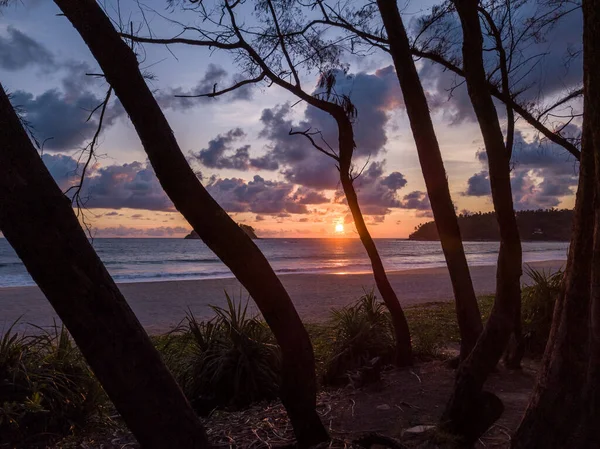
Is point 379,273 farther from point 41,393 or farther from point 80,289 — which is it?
point 80,289

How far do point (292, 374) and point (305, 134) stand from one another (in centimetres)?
319

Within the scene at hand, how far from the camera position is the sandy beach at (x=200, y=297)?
13.0 metres

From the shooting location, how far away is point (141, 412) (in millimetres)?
2389

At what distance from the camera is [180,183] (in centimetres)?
288

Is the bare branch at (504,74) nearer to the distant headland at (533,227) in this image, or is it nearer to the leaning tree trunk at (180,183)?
the leaning tree trunk at (180,183)

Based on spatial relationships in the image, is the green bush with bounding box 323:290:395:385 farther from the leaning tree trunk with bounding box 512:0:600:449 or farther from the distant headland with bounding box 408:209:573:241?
the distant headland with bounding box 408:209:573:241

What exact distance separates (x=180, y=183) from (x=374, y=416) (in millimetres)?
2905

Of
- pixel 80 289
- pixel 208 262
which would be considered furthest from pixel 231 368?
Result: pixel 208 262

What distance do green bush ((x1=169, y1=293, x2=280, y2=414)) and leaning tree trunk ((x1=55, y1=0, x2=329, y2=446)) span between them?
8.00 feet

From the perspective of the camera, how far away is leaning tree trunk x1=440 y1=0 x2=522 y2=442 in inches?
138

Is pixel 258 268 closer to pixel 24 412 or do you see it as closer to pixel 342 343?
pixel 24 412

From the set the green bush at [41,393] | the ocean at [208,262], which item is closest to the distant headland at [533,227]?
the ocean at [208,262]

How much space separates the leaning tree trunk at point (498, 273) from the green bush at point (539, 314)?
3.41m

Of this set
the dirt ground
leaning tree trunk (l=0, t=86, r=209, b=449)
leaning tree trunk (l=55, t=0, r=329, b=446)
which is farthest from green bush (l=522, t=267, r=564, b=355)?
leaning tree trunk (l=0, t=86, r=209, b=449)
